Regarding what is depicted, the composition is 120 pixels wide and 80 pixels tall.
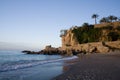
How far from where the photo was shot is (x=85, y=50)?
56750mm

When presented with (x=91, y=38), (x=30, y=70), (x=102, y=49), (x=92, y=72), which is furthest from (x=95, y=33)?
(x=92, y=72)

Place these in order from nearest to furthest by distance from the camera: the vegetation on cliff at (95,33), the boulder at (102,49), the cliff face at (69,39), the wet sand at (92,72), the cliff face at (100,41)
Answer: the wet sand at (92,72)
the boulder at (102,49)
the cliff face at (100,41)
the vegetation on cliff at (95,33)
the cliff face at (69,39)

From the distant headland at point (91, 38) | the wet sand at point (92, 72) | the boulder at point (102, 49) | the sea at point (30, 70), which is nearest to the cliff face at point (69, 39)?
the distant headland at point (91, 38)

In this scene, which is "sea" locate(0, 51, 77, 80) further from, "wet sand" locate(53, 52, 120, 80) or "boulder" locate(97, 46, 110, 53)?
"boulder" locate(97, 46, 110, 53)

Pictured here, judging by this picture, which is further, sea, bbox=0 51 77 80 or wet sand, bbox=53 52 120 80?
sea, bbox=0 51 77 80

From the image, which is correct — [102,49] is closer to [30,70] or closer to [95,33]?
[95,33]

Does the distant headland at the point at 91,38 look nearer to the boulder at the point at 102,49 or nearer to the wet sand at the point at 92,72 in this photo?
the boulder at the point at 102,49

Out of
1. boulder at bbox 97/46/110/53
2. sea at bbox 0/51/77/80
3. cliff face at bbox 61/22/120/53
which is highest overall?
cliff face at bbox 61/22/120/53

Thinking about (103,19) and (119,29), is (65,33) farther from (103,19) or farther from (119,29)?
(119,29)

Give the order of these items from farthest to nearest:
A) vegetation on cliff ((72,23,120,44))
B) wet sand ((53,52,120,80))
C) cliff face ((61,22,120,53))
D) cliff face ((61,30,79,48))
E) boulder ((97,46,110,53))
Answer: cliff face ((61,30,79,48))
vegetation on cliff ((72,23,120,44))
cliff face ((61,22,120,53))
boulder ((97,46,110,53))
wet sand ((53,52,120,80))

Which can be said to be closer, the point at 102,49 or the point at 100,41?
the point at 102,49

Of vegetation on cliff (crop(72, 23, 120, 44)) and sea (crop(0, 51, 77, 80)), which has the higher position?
vegetation on cliff (crop(72, 23, 120, 44))

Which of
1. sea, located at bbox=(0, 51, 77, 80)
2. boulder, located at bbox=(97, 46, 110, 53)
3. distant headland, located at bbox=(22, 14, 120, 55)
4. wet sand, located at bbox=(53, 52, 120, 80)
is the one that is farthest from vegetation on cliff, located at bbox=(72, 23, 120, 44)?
wet sand, located at bbox=(53, 52, 120, 80)

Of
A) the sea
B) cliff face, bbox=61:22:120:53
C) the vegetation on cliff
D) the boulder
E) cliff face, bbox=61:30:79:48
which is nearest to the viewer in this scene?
the sea
